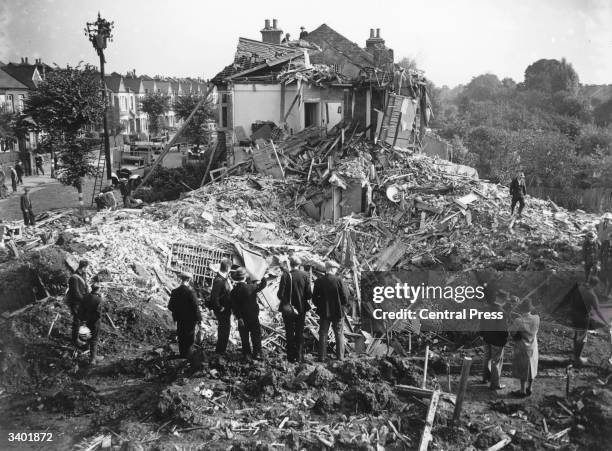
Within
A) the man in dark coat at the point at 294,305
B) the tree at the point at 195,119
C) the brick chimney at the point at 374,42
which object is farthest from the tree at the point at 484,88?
the man in dark coat at the point at 294,305

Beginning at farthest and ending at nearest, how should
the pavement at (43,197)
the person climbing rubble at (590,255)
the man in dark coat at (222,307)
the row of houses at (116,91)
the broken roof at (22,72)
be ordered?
the broken roof at (22,72) < the row of houses at (116,91) < the pavement at (43,197) < the person climbing rubble at (590,255) < the man in dark coat at (222,307)

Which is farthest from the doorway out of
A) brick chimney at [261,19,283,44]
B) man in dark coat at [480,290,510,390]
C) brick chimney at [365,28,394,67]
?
man in dark coat at [480,290,510,390]

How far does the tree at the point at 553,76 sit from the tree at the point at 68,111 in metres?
50.0

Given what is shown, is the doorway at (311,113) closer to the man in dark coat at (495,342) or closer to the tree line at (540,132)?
the tree line at (540,132)

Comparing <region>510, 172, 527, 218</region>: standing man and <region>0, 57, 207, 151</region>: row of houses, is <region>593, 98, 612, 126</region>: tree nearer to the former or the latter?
<region>510, 172, 527, 218</region>: standing man

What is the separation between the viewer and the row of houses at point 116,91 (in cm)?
3397

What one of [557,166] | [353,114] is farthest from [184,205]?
[557,166]

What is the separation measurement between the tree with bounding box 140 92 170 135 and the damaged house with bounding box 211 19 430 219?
26.5 m

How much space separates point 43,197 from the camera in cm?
2305

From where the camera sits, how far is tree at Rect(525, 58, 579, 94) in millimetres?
55875

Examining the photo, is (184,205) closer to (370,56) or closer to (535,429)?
(535,429)

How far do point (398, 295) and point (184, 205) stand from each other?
710 centimetres

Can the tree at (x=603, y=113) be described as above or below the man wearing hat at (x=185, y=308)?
above

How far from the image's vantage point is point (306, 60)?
24844 mm
